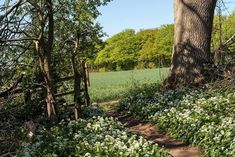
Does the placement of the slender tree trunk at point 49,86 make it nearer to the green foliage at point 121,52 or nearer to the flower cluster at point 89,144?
the flower cluster at point 89,144

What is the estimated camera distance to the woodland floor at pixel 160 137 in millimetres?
10140

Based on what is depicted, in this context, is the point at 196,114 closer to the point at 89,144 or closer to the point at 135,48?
the point at 89,144

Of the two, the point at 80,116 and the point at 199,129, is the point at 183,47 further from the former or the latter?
the point at 199,129

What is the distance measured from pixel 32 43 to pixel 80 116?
2710 millimetres

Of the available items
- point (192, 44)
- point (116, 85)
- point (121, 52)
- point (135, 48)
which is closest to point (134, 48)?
point (135, 48)

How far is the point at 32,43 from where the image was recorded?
13.8 metres

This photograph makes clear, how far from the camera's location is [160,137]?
467 inches

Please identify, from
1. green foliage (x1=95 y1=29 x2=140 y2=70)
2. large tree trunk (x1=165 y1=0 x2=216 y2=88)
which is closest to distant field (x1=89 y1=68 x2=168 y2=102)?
large tree trunk (x1=165 y1=0 x2=216 y2=88)

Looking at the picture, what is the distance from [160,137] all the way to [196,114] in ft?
3.67

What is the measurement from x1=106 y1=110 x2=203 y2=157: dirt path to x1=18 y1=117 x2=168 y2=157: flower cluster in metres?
0.90

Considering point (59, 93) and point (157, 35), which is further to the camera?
point (157, 35)

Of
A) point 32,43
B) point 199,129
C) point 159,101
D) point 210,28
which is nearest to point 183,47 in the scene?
point 210,28

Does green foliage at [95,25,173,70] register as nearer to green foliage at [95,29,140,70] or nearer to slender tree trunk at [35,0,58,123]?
green foliage at [95,29,140,70]

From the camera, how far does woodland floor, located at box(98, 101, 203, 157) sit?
10.1 metres
